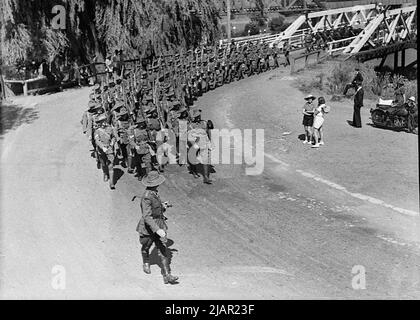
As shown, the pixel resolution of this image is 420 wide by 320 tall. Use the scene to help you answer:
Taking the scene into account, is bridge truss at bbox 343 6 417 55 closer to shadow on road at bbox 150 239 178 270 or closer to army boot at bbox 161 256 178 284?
shadow on road at bbox 150 239 178 270

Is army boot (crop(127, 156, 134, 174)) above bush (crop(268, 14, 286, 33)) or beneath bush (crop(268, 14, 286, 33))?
beneath

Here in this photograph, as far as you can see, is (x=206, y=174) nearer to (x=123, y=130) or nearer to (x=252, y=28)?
(x=123, y=130)

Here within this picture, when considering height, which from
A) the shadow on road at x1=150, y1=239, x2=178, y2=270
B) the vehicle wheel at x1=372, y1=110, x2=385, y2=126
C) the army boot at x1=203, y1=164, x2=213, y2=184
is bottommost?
the shadow on road at x1=150, y1=239, x2=178, y2=270

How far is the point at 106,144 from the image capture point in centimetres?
1166

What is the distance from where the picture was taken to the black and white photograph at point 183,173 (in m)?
8.10

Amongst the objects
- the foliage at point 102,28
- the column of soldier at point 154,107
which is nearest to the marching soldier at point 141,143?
the column of soldier at point 154,107

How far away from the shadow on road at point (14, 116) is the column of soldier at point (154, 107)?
235 centimetres

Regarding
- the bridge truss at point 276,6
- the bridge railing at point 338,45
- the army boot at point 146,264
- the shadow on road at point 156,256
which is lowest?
the shadow on road at point 156,256

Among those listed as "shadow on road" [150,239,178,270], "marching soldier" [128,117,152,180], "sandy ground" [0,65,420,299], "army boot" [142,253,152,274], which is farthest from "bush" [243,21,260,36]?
"army boot" [142,253,152,274]

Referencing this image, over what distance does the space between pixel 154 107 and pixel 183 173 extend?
1749mm

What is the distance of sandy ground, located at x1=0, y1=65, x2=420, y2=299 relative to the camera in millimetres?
8016

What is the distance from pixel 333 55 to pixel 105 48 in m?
11.8

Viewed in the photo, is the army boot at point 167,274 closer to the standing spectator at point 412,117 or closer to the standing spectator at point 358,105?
the standing spectator at point 358,105

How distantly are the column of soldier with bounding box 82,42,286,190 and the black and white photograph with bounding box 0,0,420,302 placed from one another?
→ 56 millimetres
